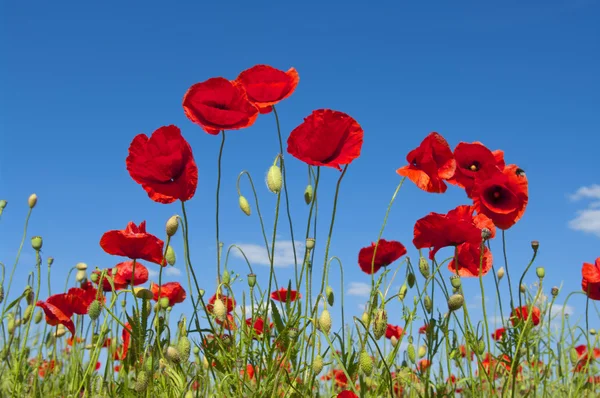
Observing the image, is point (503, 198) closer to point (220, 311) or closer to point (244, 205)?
point (244, 205)

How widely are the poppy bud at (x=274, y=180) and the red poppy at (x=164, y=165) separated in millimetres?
234

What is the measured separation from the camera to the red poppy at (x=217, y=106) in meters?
1.97

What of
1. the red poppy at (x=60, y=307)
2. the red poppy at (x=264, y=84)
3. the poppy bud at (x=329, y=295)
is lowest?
the red poppy at (x=60, y=307)

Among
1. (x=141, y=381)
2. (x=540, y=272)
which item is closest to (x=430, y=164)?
(x=540, y=272)

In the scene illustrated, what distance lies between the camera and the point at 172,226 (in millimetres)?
1991

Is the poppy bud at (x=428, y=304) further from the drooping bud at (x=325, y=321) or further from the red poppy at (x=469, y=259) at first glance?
the drooping bud at (x=325, y=321)

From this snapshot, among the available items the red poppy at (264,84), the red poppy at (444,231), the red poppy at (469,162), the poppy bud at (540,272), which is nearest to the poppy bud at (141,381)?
the red poppy at (264,84)

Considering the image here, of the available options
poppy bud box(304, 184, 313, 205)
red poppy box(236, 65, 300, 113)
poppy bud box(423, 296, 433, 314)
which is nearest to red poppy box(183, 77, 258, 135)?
red poppy box(236, 65, 300, 113)

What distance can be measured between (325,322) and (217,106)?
783 millimetres

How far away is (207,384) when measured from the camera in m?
2.25

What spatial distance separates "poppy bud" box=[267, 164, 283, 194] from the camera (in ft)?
6.31

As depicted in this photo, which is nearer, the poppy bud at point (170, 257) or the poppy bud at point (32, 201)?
the poppy bud at point (170, 257)

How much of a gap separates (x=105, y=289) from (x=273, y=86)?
59.3 inches

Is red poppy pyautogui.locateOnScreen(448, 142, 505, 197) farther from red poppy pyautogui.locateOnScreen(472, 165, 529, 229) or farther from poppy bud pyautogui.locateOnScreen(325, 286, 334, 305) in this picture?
poppy bud pyautogui.locateOnScreen(325, 286, 334, 305)
